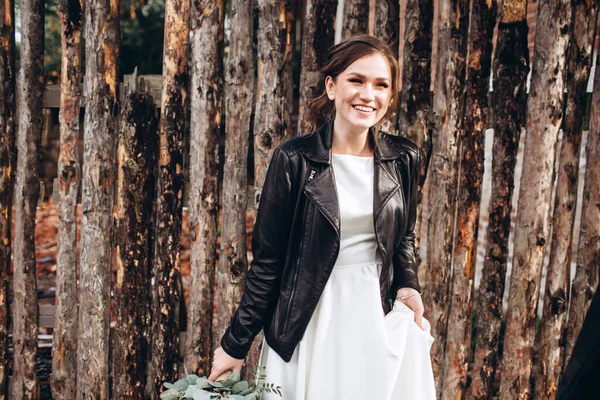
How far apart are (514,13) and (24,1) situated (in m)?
2.50

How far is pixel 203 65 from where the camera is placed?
265 cm

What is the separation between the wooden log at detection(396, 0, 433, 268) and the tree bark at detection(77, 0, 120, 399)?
148 cm

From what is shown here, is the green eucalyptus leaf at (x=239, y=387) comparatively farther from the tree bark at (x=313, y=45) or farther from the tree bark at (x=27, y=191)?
the tree bark at (x=27, y=191)

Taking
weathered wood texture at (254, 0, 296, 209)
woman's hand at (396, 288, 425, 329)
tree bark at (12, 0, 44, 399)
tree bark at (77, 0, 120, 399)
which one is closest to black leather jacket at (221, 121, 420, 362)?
woman's hand at (396, 288, 425, 329)

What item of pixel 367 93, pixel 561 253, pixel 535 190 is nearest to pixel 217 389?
pixel 367 93

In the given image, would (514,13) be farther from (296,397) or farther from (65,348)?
(65,348)

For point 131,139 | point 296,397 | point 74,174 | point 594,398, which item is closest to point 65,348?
point 74,174

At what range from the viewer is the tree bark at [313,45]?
262 cm

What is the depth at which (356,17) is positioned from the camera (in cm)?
263

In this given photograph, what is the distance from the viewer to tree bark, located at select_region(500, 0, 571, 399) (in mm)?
2531

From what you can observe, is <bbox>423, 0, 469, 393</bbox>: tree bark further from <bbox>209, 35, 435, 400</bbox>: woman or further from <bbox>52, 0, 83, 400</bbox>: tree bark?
<bbox>52, 0, 83, 400</bbox>: tree bark

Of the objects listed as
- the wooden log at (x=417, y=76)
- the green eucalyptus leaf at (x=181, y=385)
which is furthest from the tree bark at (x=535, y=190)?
the green eucalyptus leaf at (x=181, y=385)

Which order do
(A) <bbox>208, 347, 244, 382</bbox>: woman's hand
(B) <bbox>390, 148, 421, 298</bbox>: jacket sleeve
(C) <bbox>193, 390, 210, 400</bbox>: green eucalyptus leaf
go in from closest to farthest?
(C) <bbox>193, 390, 210, 400</bbox>: green eucalyptus leaf → (A) <bbox>208, 347, 244, 382</bbox>: woman's hand → (B) <bbox>390, 148, 421, 298</bbox>: jacket sleeve

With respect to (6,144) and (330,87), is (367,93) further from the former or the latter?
(6,144)
